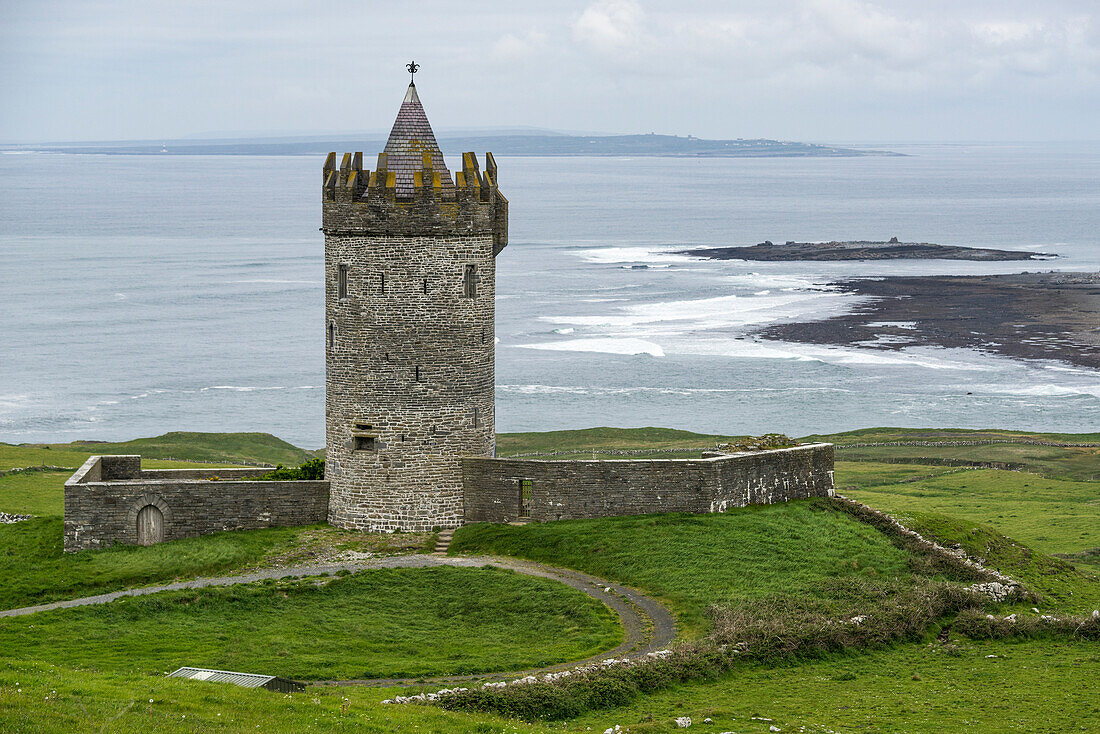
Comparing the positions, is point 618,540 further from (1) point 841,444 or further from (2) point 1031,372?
(2) point 1031,372

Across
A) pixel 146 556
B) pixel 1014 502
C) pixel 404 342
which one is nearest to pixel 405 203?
pixel 404 342

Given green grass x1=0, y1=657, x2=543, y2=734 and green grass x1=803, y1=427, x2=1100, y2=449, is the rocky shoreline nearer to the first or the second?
green grass x1=803, y1=427, x2=1100, y2=449

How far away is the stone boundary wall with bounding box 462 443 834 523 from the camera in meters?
32.1

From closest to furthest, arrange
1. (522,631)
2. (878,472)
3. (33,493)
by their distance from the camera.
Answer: (522,631)
(33,493)
(878,472)

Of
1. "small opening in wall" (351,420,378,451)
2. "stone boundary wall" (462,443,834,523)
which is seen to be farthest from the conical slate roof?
"stone boundary wall" (462,443,834,523)

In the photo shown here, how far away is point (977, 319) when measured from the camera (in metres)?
119

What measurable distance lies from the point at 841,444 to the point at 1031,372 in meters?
32.0

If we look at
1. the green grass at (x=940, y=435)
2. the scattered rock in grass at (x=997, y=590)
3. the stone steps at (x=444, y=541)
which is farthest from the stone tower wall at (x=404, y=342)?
the green grass at (x=940, y=435)

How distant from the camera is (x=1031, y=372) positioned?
321 ft

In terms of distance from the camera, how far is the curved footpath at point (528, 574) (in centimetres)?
2390

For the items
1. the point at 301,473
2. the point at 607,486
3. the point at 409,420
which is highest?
the point at 409,420

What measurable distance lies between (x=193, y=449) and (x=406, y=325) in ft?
127

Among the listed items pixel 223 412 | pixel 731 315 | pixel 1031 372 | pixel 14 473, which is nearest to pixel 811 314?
pixel 731 315

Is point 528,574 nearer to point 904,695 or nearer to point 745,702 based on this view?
point 745,702
